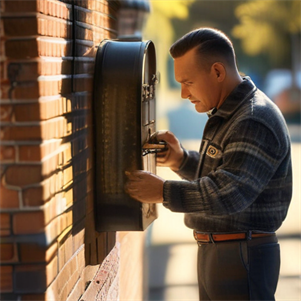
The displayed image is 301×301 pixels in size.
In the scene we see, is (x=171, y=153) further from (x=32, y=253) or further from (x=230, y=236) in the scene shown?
(x=32, y=253)

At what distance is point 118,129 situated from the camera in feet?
8.57

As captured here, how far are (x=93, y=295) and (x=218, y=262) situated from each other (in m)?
0.63

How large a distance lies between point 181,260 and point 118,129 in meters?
5.09

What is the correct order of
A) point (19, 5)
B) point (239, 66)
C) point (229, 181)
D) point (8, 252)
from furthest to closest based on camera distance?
point (239, 66), point (229, 181), point (8, 252), point (19, 5)

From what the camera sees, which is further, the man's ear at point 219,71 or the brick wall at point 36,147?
the man's ear at point 219,71

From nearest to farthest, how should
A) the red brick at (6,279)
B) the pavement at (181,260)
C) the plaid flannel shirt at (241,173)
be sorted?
1. the red brick at (6,279)
2. the plaid flannel shirt at (241,173)
3. the pavement at (181,260)

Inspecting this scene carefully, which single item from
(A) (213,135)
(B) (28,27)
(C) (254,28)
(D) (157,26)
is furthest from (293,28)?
(B) (28,27)

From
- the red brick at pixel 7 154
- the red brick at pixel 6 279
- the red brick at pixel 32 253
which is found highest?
the red brick at pixel 7 154

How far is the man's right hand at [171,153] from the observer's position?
316 centimetres

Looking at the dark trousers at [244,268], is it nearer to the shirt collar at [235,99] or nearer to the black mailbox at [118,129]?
the black mailbox at [118,129]

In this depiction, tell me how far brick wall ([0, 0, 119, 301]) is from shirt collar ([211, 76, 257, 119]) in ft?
2.62

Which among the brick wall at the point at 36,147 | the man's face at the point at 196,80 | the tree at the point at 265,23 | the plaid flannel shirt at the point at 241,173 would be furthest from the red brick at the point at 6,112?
the tree at the point at 265,23

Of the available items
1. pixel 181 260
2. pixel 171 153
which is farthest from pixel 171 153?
pixel 181 260

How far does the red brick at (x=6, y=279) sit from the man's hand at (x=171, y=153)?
1.39 metres
